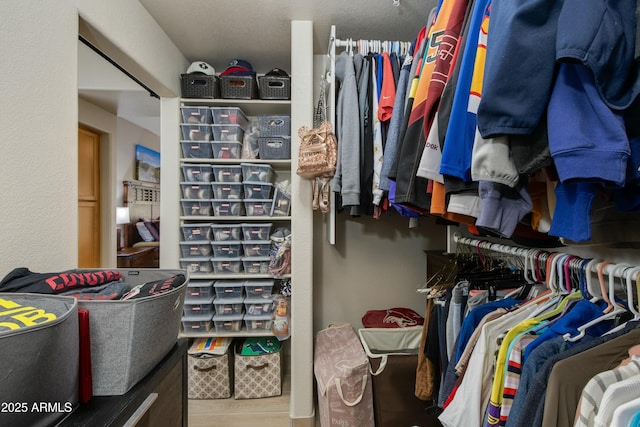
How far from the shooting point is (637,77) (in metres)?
0.47

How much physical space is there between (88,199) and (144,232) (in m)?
0.93

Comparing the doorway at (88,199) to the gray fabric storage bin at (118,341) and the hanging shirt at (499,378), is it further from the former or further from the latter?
the hanging shirt at (499,378)

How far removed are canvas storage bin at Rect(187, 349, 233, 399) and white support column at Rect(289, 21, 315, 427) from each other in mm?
495

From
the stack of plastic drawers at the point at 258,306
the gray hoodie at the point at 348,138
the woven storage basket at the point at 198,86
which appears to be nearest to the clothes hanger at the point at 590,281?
the gray hoodie at the point at 348,138

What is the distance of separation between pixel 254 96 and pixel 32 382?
1.79 m

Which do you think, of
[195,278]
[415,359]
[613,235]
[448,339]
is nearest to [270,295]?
[195,278]

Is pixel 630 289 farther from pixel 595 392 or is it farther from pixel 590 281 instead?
pixel 595 392

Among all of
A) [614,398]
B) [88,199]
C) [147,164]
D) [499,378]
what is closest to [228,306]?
[499,378]

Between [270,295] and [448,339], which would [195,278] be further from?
[448,339]

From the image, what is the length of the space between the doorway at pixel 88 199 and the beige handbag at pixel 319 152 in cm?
238

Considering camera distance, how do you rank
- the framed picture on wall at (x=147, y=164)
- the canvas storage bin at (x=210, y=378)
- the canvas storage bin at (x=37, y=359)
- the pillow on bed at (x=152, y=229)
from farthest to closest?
the pillow on bed at (x=152, y=229), the framed picture on wall at (x=147, y=164), the canvas storage bin at (x=210, y=378), the canvas storage bin at (x=37, y=359)

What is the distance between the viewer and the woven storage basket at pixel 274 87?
1827 millimetres

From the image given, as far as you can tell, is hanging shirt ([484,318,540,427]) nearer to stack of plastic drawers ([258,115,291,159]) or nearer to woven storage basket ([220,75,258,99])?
stack of plastic drawers ([258,115,291,159])

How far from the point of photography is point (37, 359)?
1.44ft
